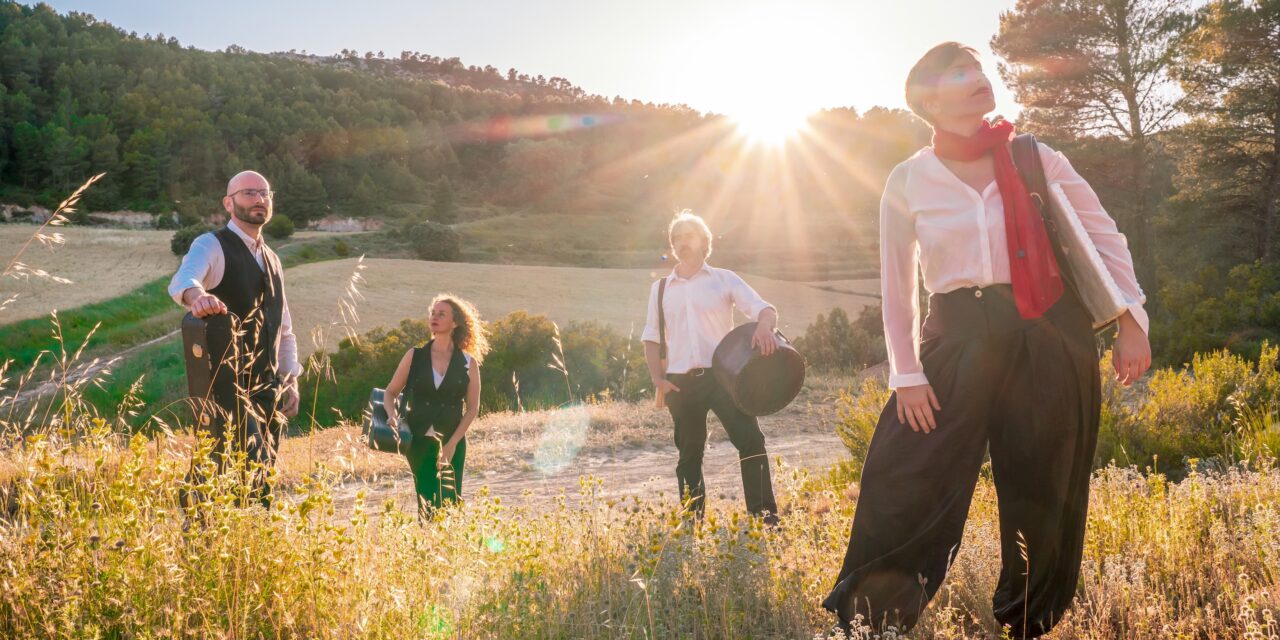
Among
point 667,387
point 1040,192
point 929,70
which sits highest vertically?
point 929,70

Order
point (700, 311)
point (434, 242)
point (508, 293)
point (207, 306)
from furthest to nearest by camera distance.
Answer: point (434, 242) → point (508, 293) → point (700, 311) → point (207, 306)

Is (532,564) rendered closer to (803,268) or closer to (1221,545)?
(1221,545)

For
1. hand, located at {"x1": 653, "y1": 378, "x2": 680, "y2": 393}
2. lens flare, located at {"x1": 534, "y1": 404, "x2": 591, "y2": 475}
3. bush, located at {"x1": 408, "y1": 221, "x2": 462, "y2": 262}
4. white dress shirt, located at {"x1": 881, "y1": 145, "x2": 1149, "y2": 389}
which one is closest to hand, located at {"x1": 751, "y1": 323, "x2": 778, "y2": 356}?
hand, located at {"x1": 653, "y1": 378, "x2": 680, "y2": 393}

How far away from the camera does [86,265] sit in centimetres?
3812

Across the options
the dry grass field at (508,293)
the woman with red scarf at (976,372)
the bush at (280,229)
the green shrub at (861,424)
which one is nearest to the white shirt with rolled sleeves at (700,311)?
the green shrub at (861,424)

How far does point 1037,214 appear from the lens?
8.64ft

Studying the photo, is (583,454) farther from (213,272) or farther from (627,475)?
(213,272)

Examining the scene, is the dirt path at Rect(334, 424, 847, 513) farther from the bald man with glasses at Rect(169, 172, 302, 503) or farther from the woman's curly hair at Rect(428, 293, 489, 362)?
the bald man with glasses at Rect(169, 172, 302, 503)

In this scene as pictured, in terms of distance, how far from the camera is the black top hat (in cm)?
516

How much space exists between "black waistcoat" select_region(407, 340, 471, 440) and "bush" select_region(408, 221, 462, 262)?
155 feet

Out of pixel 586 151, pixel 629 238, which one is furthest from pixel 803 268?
pixel 586 151

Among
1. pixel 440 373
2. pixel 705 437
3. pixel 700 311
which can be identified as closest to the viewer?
pixel 705 437

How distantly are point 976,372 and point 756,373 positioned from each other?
8.41 feet

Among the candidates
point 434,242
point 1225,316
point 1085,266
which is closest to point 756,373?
→ point 1085,266
